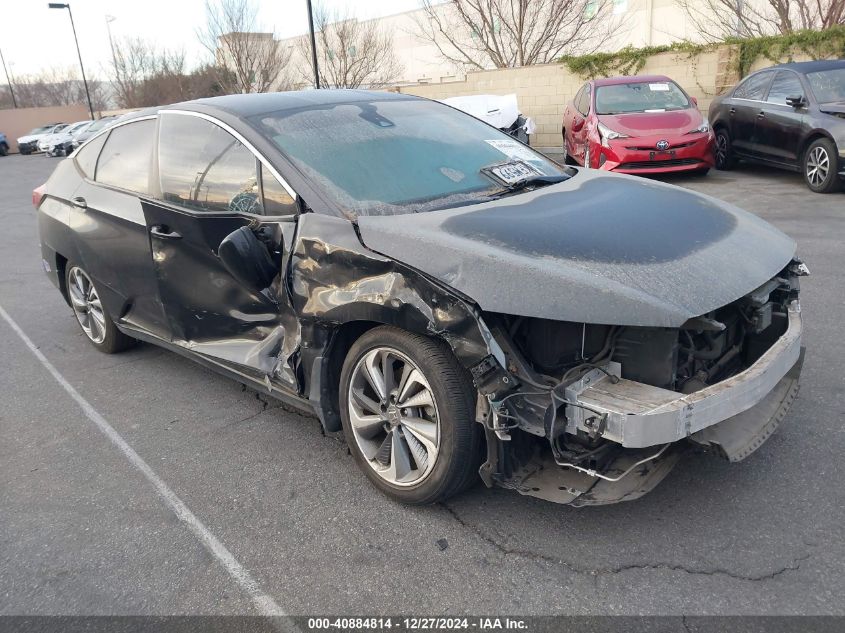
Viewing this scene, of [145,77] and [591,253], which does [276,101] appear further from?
[145,77]

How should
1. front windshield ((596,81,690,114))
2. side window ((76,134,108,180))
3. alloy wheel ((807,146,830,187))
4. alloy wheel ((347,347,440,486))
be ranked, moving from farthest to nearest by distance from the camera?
front windshield ((596,81,690,114)) → alloy wheel ((807,146,830,187)) → side window ((76,134,108,180)) → alloy wheel ((347,347,440,486))

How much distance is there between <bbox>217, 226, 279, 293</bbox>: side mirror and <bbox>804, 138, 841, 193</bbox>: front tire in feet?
27.0

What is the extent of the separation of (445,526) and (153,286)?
89.6 inches

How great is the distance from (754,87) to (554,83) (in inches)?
369

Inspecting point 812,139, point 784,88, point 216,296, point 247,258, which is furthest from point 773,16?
point 247,258

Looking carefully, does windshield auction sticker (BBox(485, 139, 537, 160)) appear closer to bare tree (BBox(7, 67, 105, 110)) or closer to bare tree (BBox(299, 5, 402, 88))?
bare tree (BBox(299, 5, 402, 88))

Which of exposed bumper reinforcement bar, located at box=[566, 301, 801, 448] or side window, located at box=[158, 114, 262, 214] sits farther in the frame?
side window, located at box=[158, 114, 262, 214]

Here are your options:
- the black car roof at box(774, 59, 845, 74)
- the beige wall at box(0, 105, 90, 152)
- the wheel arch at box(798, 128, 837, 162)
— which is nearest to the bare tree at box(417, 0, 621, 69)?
the black car roof at box(774, 59, 845, 74)

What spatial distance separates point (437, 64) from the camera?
157 feet

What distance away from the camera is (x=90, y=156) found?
16.2 feet

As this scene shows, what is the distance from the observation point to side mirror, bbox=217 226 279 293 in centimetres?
315

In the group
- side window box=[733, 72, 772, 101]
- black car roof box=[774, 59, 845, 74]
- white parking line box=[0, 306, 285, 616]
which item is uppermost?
black car roof box=[774, 59, 845, 74]

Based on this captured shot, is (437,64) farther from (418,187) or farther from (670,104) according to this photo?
(418,187)

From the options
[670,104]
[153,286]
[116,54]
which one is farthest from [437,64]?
[153,286]
